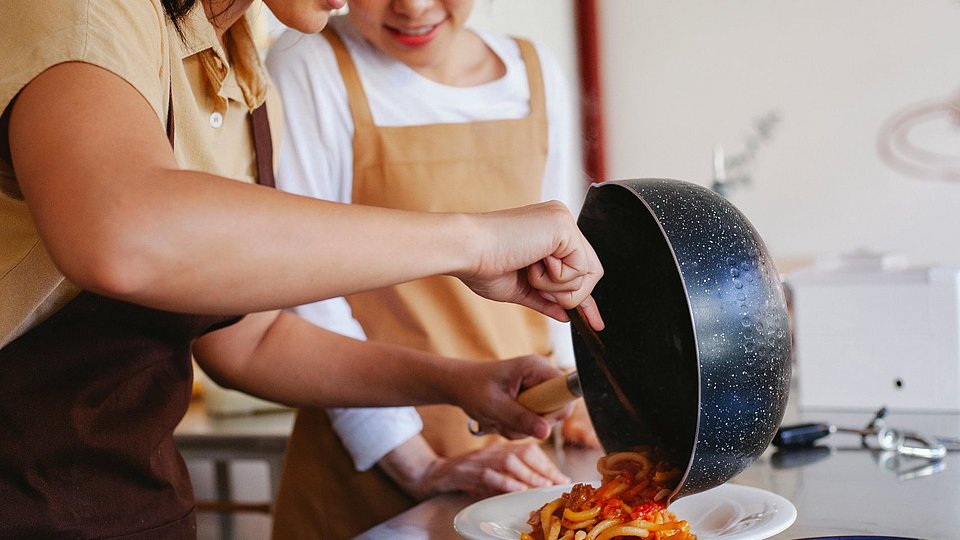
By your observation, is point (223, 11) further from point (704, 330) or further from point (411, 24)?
point (704, 330)

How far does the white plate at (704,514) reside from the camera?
944 mm

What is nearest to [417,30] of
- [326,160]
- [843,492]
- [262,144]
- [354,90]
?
[354,90]

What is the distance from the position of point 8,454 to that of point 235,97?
0.43 meters

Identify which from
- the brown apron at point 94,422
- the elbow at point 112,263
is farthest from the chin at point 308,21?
the elbow at point 112,263

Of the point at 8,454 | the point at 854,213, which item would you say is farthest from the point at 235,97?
the point at 854,213

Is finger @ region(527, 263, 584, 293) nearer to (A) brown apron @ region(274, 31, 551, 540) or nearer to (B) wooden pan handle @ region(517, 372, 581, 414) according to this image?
(B) wooden pan handle @ region(517, 372, 581, 414)

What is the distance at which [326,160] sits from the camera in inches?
59.0

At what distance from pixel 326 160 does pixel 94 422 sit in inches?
24.9

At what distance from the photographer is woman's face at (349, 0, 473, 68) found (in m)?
1.46

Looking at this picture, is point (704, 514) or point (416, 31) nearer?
point (704, 514)

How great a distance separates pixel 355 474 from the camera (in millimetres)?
1502

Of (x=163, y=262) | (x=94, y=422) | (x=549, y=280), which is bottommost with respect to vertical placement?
(x=94, y=422)

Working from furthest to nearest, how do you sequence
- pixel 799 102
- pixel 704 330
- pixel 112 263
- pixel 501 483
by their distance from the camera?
1. pixel 799 102
2. pixel 501 483
3. pixel 704 330
4. pixel 112 263

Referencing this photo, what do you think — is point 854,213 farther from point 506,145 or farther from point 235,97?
point 235,97
